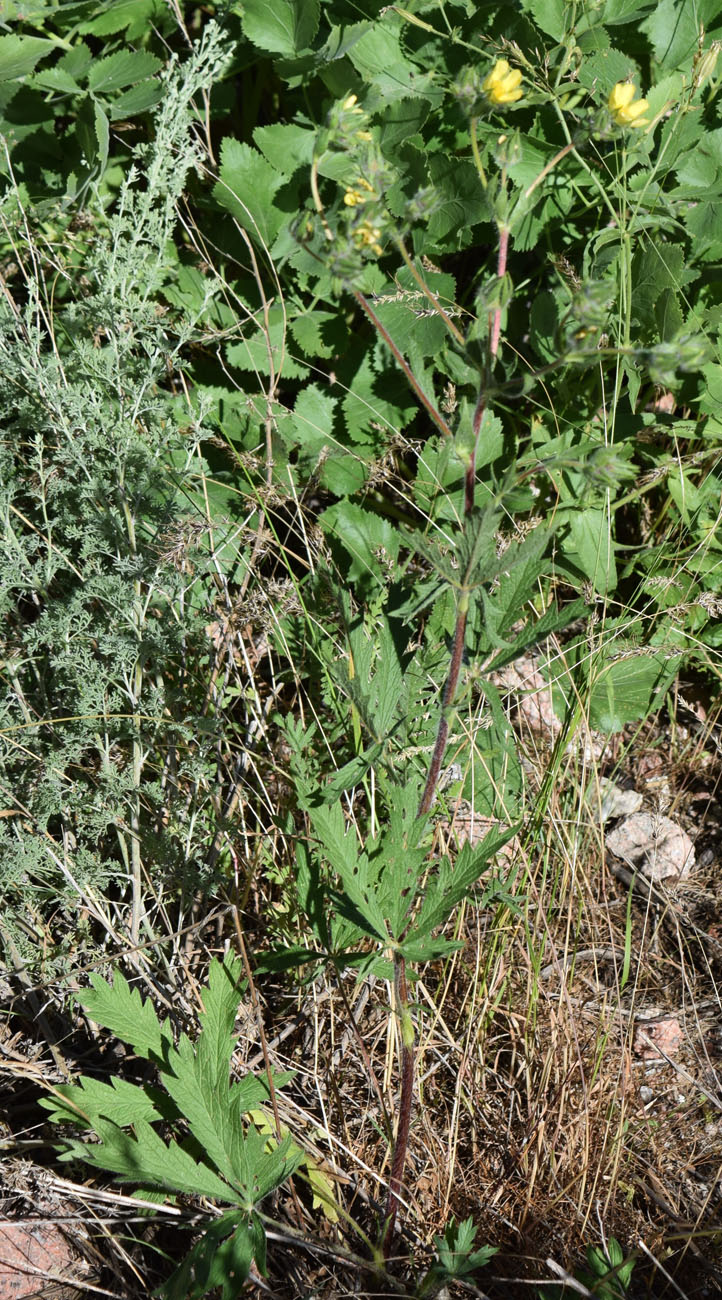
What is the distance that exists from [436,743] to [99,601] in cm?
90

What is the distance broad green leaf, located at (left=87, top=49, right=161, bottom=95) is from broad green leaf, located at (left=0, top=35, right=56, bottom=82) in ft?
0.37

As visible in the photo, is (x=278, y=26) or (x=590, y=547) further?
(x=590, y=547)

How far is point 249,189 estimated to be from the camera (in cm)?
226

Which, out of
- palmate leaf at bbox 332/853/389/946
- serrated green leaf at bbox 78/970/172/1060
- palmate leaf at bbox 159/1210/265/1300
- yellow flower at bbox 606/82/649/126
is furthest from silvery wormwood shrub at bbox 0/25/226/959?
yellow flower at bbox 606/82/649/126

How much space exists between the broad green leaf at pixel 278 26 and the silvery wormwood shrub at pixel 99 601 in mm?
92

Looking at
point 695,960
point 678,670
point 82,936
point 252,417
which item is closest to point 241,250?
point 252,417

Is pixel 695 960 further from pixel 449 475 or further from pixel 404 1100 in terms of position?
pixel 449 475

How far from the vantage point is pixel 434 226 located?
2.21 m

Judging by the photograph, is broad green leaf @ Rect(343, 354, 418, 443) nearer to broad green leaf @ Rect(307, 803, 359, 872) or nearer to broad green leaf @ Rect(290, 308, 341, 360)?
broad green leaf @ Rect(290, 308, 341, 360)

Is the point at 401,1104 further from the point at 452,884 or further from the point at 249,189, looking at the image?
the point at 249,189

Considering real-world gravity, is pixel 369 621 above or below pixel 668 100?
below

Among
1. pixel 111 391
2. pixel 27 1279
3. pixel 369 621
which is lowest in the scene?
pixel 27 1279

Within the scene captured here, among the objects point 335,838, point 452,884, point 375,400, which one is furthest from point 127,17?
point 452,884

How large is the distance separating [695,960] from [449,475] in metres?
1.14
